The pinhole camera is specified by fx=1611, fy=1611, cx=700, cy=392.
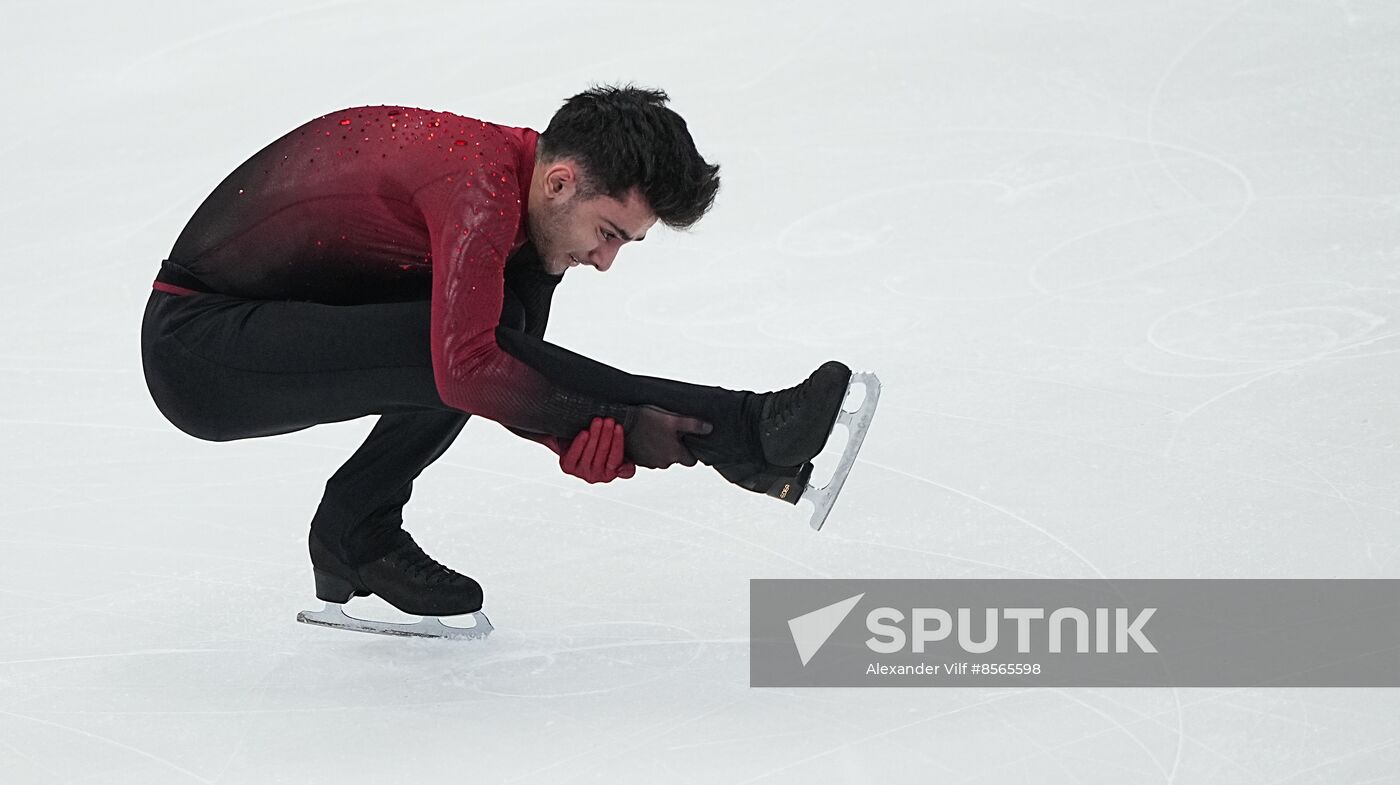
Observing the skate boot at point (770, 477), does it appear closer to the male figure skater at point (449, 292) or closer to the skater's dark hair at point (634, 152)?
the male figure skater at point (449, 292)

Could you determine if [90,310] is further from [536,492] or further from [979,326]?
[979,326]

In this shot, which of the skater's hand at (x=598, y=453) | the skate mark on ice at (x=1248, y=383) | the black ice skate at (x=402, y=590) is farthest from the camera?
the skate mark on ice at (x=1248, y=383)

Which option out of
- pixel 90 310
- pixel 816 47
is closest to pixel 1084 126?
pixel 816 47

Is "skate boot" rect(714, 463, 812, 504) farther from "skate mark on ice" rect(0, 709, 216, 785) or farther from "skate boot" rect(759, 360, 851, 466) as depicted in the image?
"skate mark on ice" rect(0, 709, 216, 785)

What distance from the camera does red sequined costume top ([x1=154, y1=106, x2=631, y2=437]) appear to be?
91.8 inches

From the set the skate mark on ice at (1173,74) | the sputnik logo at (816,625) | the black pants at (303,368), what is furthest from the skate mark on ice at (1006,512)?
the skate mark on ice at (1173,74)

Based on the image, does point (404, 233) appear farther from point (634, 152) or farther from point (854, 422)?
point (854, 422)

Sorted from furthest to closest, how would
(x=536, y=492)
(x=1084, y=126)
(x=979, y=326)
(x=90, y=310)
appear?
(x=1084, y=126), (x=90, y=310), (x=979, y=326), (x=536, y=492)

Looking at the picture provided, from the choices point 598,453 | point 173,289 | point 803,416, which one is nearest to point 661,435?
point 598,453

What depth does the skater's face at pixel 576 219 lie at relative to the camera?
243 centimetres

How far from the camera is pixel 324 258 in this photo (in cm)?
258

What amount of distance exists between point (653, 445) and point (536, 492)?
40.7 inches

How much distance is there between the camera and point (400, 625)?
286 centimetres

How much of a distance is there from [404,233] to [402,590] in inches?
26.8
